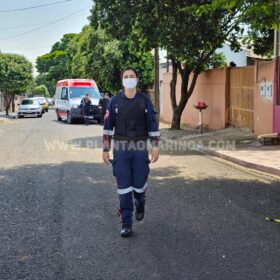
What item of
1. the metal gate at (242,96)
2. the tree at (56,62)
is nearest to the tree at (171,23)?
the metal gate at (242,96)

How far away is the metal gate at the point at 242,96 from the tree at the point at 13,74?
30.3m

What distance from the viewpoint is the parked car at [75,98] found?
2625 centimetres

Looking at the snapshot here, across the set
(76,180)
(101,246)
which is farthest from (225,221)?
(76,180)

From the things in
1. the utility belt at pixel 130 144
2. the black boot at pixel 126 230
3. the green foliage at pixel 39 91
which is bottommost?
the black boot at pixel 126 230

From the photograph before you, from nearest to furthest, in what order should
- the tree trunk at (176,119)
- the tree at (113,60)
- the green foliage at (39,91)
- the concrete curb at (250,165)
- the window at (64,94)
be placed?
the concrete curb at (250,165), the tree trunk at (176,119), the window at (64,94), the tree at (113,60), the green foliage at (39,91)

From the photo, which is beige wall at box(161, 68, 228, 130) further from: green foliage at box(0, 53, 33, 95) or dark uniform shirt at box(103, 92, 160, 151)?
green foliage at box(0, 53, 33, 95)

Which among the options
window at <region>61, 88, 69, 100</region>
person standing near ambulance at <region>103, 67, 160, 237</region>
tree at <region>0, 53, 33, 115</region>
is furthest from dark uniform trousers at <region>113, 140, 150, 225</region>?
tree at <region>0, 53, 33, 115</region>

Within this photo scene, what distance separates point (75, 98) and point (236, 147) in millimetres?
14766

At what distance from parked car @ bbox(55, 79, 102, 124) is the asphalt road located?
622 inches

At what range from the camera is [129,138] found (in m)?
5.57

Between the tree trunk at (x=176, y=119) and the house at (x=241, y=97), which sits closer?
the house at (x=241, y=97)

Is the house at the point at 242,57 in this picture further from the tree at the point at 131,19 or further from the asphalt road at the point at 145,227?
the asphalt road at the point at 145,227

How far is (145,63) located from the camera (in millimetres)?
Result: 34500

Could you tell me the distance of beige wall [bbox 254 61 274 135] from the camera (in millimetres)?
14516
